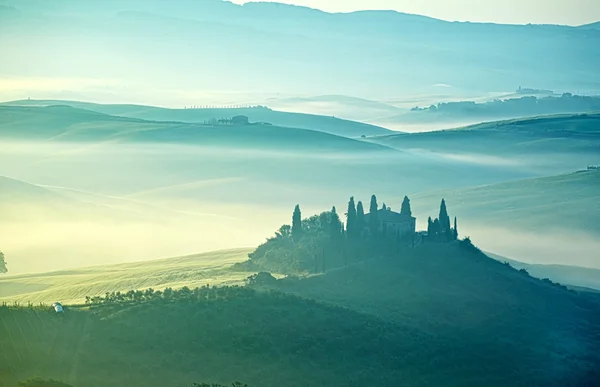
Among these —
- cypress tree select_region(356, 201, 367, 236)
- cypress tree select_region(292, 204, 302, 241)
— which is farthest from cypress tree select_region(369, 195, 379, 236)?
cypress tree select_region(292, 204, 302, 241)

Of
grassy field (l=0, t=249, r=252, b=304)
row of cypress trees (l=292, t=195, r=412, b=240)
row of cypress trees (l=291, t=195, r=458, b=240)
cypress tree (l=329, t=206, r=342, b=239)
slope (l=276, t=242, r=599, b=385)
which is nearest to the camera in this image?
slope (l=276, t=242, r=599, b=385)

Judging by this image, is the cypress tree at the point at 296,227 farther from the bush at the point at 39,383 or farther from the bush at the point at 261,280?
the bush at the point at 39,383

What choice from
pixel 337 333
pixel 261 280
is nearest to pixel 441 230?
pixel 261 280

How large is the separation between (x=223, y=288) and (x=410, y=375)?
18417 mm

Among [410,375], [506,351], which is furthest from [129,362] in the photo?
[506,351]

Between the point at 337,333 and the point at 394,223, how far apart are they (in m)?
37.8

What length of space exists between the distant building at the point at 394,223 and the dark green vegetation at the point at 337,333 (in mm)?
4721

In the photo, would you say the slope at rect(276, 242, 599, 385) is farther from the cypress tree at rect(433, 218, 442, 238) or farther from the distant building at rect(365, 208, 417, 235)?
the distant building at rect(365, 208, 417, 235)

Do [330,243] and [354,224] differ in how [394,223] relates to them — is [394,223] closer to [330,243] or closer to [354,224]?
[354,224]

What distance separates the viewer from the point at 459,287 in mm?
111938

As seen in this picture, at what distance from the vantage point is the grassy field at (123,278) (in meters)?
110

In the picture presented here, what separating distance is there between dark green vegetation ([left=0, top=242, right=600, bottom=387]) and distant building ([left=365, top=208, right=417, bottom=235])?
15.5 ft

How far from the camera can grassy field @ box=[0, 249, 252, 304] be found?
109750mm

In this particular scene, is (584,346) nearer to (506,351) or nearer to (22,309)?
(506,351)
